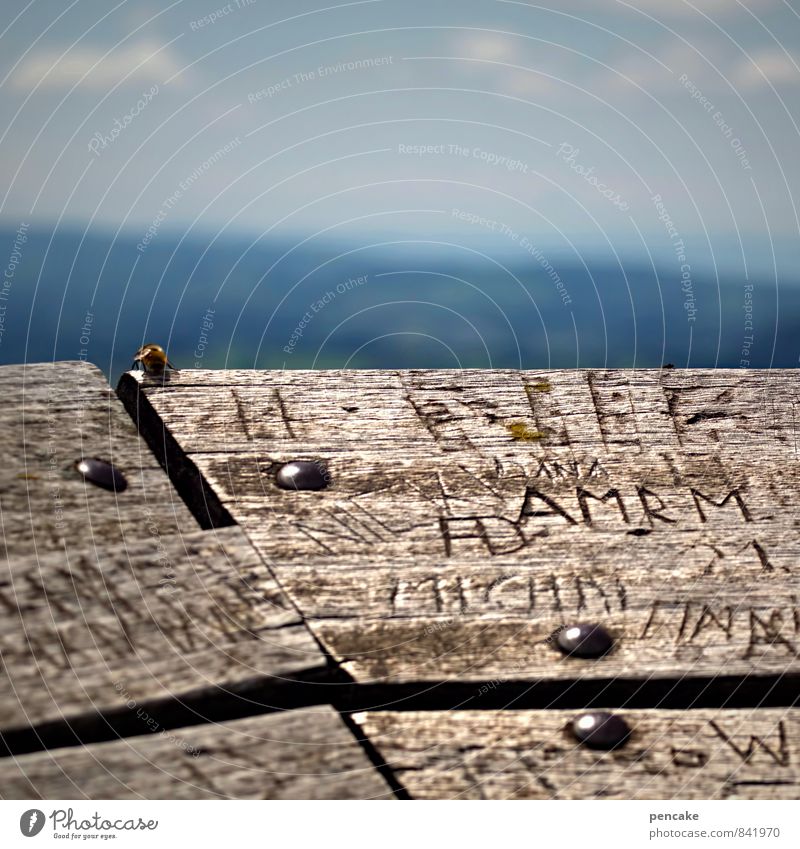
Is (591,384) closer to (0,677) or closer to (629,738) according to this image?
(629,738)

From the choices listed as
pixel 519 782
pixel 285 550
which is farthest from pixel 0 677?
pixel 519 782

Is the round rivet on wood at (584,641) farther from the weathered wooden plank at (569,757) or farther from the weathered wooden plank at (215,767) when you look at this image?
the weathered wooden plank at (215,767)

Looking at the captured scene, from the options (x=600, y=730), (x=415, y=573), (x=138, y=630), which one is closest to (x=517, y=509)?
(x=415, y=573)

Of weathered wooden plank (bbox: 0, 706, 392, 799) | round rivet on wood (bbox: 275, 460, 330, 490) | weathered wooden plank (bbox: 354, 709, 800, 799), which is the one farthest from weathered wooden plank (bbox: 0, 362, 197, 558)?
weathered wooden plank (bbox: 354, 709, 800, 799)

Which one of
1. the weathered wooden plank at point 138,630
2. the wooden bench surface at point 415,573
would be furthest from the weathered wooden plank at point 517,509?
the weathered wooden plank at point 138,630

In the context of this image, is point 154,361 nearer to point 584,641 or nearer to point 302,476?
point 302,476
